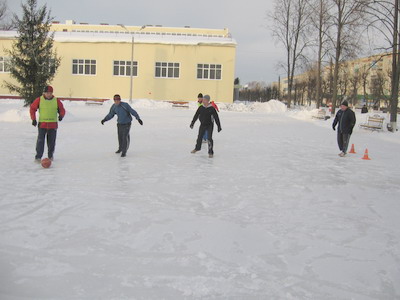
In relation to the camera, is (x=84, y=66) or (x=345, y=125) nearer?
(x=345, y=125)

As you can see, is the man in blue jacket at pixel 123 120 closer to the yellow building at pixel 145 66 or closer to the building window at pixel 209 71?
the yellow building at pixel 145 66

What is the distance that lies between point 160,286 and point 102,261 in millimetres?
749

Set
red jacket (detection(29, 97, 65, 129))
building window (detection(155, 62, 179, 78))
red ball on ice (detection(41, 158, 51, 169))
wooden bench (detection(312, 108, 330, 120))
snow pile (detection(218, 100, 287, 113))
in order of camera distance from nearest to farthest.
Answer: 1. red ball on ice (detection(41, 158, 51, 169))
2. red jacket (detection(29, 97, 65, 129))
3. wooden bench (detection(312, 108, 330, 120))
4. snow pile (detection(218, 100, 287, 113))
5. building window (detection(155, 62, 179, 78))

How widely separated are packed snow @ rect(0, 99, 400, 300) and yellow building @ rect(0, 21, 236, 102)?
1369 inches

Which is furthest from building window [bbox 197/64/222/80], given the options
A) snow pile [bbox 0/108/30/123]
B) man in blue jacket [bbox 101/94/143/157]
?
man in blue jacket [bbox 101/94/143/157]

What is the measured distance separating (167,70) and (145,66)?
2521mm

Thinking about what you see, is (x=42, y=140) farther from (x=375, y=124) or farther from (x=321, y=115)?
(x=321, y=115)

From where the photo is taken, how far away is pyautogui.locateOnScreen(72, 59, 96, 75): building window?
144 ft

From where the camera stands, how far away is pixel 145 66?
4362cm

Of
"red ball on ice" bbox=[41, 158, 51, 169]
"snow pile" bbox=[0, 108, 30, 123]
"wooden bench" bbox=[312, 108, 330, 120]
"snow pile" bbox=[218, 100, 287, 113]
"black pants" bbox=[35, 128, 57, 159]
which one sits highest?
"snow pile" bbox=[218, 100, 287, 113]

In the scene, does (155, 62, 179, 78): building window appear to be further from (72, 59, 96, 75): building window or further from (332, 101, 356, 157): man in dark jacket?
(332, 101, 356, 157): man in dark jacket

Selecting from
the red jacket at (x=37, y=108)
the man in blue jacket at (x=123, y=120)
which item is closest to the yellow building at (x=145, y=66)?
the man in blue jacket at (x=123, y=120)

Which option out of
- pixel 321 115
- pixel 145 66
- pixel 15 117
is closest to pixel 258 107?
pixel 145 66

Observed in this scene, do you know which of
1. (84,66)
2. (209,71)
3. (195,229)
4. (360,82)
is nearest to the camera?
(195,229)
